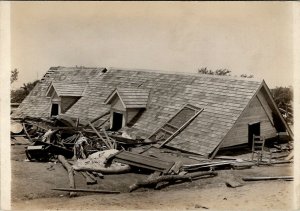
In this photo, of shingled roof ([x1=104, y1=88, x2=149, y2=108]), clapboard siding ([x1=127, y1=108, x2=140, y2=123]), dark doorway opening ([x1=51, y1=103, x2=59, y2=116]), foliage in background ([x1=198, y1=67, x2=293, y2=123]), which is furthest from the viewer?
dark doorway opening ([x1=51, y1=103, x2=59, y2=116])

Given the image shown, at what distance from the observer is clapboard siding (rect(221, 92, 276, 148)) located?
48.5ft

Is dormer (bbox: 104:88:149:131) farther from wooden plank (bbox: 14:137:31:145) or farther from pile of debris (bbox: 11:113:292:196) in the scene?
wooden plank (bbox: 14:137:31:145)

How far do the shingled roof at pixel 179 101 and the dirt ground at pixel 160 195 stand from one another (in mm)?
2162

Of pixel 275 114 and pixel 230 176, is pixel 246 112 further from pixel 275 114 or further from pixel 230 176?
pixel 230 176

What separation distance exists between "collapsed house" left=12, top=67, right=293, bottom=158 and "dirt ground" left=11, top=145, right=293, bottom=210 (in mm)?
2123

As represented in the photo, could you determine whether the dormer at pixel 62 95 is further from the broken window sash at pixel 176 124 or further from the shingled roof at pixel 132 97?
the broken window sash at pixel 176 124

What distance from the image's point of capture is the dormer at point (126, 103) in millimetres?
17094

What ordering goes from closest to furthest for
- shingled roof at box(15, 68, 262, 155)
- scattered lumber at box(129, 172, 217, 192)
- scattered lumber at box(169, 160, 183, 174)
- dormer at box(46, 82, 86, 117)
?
scattered lumber at box(129, 172, 217, 192)
scattered lumber at box(169, 160, 183, 174)
shingled roof at box(15, 68, 262, 155)
dormer at box(46, 82, 86, 117)

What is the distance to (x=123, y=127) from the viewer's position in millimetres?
17219

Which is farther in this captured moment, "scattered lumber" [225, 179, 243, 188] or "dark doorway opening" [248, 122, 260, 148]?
"dark doorway opening" [248, 122, 260, 148]

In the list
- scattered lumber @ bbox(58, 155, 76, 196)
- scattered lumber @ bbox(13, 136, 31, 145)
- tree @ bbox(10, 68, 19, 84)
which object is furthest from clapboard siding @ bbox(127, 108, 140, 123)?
tree @ bbox(10, 68, 19, 84)

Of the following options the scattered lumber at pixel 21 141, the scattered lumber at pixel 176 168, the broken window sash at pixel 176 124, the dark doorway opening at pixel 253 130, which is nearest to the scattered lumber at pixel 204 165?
the scattered lumber at pixel 176 168

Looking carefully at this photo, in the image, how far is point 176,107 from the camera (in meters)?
16.4

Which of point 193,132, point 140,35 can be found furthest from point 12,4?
point 193,132
